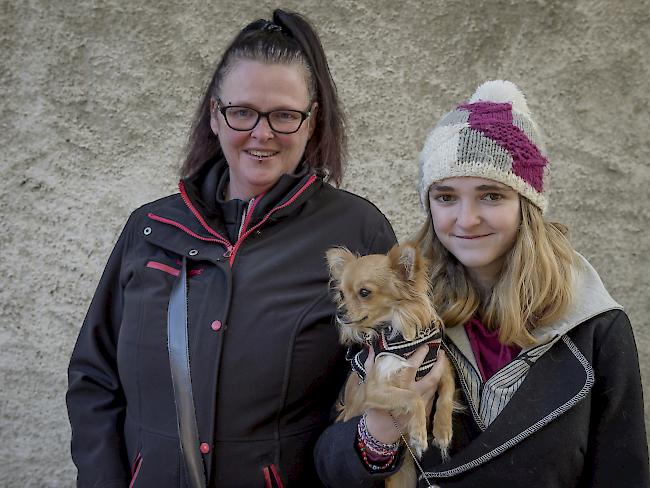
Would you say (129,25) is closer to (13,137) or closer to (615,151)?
(13,137)

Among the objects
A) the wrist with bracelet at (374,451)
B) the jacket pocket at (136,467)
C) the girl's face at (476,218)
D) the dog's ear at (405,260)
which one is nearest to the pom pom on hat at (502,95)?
the girl's face at (476,218)

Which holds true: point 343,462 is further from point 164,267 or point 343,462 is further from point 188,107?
point 188,107

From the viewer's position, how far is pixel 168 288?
2.23 metres

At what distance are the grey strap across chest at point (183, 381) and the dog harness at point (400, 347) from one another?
0.50 meters

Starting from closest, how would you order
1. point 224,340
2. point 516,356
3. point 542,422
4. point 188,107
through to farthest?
point 542,422 < point 516,356 < point 224,340 < point 188,107

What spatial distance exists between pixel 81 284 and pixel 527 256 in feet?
8.14

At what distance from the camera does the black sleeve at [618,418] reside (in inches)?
74.3

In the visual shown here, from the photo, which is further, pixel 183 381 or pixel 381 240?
pixel 381 240

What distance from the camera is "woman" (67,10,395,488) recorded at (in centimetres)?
207

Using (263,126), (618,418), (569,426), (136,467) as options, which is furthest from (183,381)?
(618,418)

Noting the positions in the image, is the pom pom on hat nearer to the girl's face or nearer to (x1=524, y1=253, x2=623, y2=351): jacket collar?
the girl's face

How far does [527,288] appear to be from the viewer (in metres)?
1.96

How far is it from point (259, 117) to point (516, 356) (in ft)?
3.53

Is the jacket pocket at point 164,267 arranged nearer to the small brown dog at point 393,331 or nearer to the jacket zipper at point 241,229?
the jacket zipper at point 241,229
